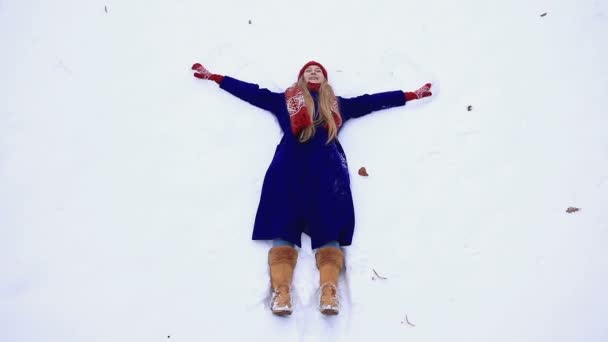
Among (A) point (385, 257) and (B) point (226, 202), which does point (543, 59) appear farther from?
(B) point (226, 202)

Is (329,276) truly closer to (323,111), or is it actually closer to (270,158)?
(270,158)

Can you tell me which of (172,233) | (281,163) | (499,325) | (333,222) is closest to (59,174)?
(172,233)

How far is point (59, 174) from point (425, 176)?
6.46 ft

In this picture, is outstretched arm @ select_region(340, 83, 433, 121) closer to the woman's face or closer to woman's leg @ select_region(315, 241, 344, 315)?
the woman's face

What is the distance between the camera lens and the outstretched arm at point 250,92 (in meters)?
2.66

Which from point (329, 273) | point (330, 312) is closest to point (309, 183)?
point (329, 273)

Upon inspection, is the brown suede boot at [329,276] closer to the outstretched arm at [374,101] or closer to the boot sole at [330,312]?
the boot sole at [330,312]

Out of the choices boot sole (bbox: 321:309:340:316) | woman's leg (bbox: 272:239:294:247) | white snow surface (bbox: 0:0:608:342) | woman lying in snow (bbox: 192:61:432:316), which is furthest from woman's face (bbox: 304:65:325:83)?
boot sole (bbox: 321:309:340:316)

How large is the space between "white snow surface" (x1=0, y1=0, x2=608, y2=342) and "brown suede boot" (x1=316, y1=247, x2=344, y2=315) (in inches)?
3.0

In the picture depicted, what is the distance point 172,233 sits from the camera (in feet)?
7.42

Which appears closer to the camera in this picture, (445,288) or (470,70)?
(445,288)

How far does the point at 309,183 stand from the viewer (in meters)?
2.33

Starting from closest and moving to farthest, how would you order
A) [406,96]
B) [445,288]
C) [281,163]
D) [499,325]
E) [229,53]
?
[499,325]
[445,288]
[281,163]
[406,96]
[229,53]

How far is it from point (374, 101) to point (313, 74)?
1.30ft
